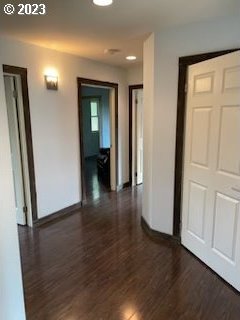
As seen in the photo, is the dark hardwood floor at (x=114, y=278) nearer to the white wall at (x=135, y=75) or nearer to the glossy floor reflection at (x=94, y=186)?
the glossy floor reflection at (x=94, y=186)

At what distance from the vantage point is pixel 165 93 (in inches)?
112

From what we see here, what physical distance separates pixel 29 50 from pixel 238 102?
254 cm

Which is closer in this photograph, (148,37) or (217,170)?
(217,170)

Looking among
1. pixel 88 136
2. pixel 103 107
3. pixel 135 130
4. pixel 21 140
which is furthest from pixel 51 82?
pixel 88 136

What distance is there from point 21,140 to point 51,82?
0.90 m

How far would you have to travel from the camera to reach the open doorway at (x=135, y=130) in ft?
16.7

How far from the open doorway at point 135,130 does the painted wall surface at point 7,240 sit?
4009 mm

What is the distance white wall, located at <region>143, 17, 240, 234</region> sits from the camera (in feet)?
7.99

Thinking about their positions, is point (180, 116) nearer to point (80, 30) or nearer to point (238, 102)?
point (238, 102)

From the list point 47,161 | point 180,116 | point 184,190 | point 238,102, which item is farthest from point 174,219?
point 47,161

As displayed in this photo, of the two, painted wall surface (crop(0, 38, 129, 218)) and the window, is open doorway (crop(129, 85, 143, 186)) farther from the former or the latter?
the window

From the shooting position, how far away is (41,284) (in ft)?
7.68

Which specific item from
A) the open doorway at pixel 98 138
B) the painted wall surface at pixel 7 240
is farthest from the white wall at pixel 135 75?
the painted wall surface at pixel 7 240

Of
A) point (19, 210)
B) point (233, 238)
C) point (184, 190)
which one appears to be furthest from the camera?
point (19, 210)
